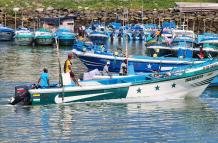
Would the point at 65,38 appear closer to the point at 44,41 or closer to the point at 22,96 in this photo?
the point at 44,41

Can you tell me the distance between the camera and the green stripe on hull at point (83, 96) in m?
37.2

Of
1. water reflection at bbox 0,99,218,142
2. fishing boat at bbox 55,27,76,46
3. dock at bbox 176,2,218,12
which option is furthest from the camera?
dock at bbox 176,2,218,12

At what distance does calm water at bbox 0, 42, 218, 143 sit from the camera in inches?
1230

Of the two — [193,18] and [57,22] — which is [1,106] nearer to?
[57,22]

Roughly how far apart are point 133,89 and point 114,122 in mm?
4433

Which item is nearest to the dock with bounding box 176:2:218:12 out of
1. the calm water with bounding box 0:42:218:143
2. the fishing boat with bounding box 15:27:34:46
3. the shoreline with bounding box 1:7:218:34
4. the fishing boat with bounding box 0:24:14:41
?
the shoreline with bounding box 1:7:218:34

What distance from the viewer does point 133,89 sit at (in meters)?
38.4

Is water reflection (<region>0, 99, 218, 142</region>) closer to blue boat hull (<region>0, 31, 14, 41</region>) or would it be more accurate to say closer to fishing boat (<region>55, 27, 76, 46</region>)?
fishing boat (<region>55, 27, 76, 46</region>)

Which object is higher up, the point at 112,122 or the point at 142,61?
the point at 142,61

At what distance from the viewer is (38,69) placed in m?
58.8

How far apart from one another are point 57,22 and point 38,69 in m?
45.8

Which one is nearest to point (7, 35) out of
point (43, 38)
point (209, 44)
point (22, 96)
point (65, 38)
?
point (43, 38)

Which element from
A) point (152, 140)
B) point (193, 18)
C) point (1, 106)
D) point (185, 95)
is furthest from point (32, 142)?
point (193, 18)

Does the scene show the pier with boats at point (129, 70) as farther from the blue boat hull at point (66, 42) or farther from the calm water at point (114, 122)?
the calm water at point (114, 122)
